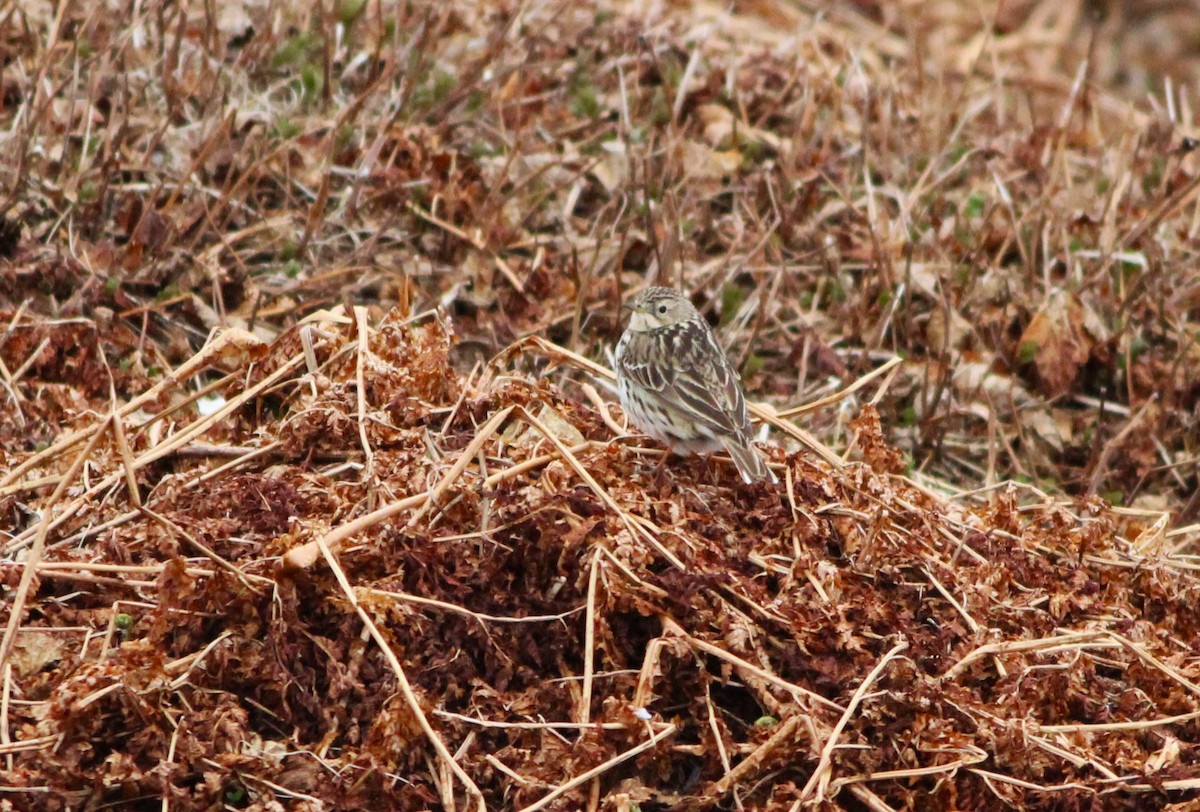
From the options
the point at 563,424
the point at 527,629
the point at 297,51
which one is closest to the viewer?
the point at 527,629

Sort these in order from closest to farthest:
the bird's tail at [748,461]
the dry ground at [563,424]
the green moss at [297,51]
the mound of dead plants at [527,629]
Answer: the mound of dead plants at [527,629]
the dry ground at [563,424]
the bird's tail at [748,461]
the green moss at [297,51]

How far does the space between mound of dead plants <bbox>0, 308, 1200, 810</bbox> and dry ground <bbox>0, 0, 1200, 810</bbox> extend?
2 cm

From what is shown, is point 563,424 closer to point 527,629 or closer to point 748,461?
point 748,461

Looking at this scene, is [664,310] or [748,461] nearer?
[748,461]

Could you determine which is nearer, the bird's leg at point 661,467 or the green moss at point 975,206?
the bird's leg at point 661,467

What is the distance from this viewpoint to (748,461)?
5.55 m

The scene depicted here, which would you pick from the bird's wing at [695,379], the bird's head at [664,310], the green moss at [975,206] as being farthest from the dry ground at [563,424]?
the bird's head at [664,310]

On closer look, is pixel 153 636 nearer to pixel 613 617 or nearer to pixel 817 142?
pixel 613 617

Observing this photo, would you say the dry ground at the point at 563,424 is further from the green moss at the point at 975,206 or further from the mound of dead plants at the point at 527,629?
the green moss at the point at 975,206

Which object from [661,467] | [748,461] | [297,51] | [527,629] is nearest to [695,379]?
[661,467]

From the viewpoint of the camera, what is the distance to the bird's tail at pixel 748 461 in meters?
5.53

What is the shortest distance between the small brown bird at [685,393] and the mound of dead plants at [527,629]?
161mm

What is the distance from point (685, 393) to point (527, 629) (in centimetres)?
125

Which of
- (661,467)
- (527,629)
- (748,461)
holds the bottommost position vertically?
(527,629)
